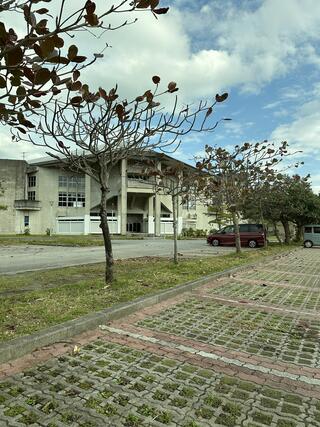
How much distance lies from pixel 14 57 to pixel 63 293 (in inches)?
210

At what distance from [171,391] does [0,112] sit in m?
2.70

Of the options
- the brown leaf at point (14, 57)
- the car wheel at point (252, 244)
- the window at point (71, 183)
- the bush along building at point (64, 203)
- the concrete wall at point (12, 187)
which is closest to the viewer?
the brown leaf at point (14, 57)

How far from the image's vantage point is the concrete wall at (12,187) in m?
56.6

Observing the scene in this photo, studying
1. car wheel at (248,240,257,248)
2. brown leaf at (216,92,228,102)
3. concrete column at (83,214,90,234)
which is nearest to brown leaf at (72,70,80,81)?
brown leaf at (216,92,228,102)

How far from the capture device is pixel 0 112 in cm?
261

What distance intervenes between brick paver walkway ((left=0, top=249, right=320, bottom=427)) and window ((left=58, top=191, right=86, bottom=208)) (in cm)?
5292

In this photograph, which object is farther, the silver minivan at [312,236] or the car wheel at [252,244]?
the silver minivan at [312,236]

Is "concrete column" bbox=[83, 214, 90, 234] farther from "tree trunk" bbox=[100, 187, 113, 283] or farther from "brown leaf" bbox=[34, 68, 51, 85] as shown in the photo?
"brown leaf" bbox=[34, 68, 51, 85]

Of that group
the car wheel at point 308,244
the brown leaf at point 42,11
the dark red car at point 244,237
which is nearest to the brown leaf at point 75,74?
the brown leaf at point 42,11

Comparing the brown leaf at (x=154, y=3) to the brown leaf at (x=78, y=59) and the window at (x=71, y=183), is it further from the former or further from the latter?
the window at (x=71, y=183)

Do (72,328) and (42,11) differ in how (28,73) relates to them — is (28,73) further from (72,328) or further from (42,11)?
(72,328)

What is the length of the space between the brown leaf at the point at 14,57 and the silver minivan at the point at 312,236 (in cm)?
3023

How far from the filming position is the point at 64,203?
57906 mm

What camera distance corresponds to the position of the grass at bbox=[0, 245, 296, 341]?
5.23 meters
